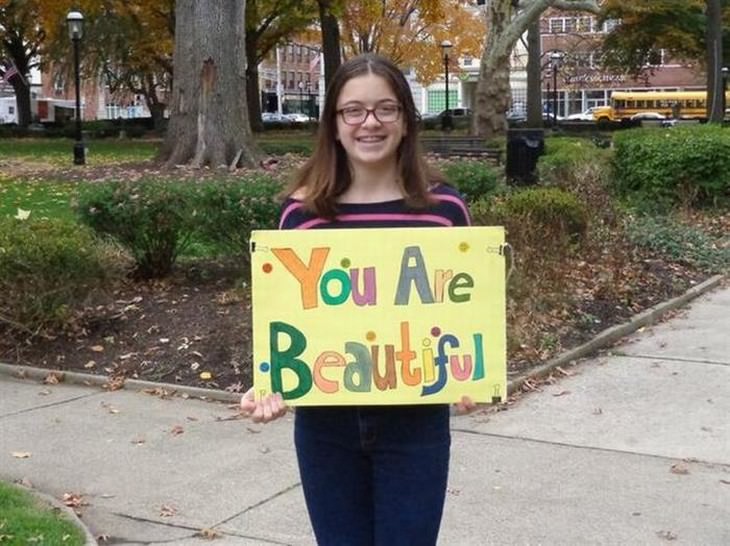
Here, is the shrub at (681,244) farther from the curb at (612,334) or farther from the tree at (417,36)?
the tree at (417,36)

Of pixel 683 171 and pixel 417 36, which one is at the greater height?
pixel 417 36

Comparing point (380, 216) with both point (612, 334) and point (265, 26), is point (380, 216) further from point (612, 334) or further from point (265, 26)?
point (265, 26)

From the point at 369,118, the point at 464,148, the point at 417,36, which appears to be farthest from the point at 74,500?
the point at 417,36

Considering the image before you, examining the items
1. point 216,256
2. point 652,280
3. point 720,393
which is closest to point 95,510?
point 720,393

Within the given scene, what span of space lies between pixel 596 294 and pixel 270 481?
5.02 metres

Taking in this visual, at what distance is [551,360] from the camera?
7969mm

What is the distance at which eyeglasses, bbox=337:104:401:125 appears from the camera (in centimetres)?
291

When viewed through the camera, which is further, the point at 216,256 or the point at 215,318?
the point at 216,256

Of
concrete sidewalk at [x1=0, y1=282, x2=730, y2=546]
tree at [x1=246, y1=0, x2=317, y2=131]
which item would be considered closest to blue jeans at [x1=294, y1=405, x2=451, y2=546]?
concrete sidewalk at [x1=0, y1=282, x2=730, y2=546]

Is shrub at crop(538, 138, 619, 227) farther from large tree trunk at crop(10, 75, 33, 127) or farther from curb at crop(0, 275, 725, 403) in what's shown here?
large tree trunk at crop(10, 75, 33, 127)

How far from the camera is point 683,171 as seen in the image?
16.1 metres

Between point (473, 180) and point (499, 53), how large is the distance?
23108 millimetres

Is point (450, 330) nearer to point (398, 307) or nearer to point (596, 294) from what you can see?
point (398, 307)

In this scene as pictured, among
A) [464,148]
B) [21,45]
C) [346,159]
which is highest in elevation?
[21,45]
